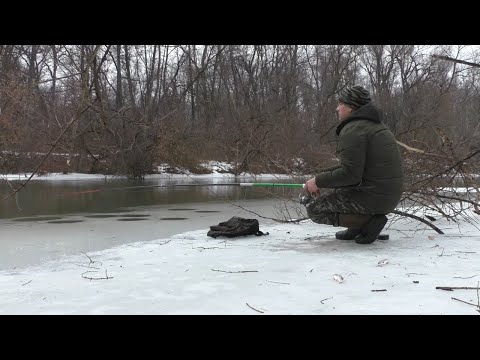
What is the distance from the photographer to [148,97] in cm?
3092

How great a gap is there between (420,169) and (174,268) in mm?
3678

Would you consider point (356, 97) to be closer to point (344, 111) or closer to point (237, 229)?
point (344, 111)

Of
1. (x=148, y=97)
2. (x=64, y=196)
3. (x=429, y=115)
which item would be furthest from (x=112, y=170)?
(x=429, y=115)

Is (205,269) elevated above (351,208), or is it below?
below

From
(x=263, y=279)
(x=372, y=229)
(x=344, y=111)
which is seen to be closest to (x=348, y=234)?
(x=372, y=229)

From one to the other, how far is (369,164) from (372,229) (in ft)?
2.14

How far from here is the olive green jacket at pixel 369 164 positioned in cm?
381

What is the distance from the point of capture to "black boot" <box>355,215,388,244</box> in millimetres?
4121

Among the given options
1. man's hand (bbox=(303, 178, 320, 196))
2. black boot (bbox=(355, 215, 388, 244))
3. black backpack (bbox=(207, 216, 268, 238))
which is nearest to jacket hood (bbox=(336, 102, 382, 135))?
man's hand (bbox=(303, 178, 320, 196))

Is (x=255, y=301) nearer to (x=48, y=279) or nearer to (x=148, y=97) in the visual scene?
(x=48, y=279)

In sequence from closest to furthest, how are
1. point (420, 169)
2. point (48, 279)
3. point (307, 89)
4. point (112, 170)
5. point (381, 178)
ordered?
point (48, 279) < point (381, 178) < point (420, 169) < point (112, 170) < point (307, 89)

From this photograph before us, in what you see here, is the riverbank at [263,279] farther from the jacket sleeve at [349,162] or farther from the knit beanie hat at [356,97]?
the knit beanie hat at [356,97]

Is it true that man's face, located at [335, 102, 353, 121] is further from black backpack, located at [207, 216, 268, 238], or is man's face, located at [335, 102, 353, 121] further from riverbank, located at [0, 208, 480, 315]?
black backpack, located at [207, 216, 268, 238]

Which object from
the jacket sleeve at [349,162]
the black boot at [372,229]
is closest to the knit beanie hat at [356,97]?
the jacket sleeve at [349,162]
